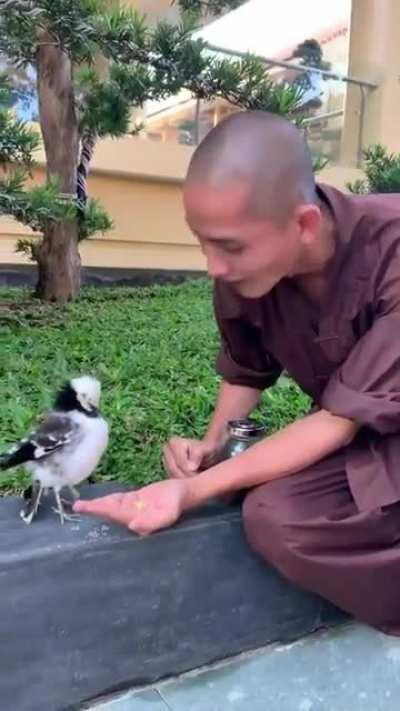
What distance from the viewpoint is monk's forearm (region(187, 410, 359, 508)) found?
4.30ft

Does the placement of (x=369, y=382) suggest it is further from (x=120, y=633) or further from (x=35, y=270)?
(x=35, y=270)

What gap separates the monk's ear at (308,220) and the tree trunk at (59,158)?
2.72m

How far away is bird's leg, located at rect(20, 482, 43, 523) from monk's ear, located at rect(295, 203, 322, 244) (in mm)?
612

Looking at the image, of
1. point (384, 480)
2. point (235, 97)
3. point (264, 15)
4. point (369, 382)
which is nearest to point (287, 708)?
point (384, 480)

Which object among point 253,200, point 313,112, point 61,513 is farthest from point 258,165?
point 313,112

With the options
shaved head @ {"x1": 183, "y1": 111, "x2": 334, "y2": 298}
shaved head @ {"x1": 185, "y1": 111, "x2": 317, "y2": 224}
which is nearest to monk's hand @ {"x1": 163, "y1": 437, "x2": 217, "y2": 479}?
shaved head @ {"x1": 183, "y1": 111, "x2": 334, "y2": 298}

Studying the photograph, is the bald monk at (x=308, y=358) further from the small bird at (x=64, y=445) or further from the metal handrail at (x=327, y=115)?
the metal handrail at (x=327, y=115)

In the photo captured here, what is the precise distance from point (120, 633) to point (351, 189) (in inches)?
151

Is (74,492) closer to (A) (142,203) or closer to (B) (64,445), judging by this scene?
(B) (64,445)

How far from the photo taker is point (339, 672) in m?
1.42

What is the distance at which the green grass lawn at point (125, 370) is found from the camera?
1.84 meters

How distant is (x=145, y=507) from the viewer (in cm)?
127

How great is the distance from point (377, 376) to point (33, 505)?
617 millimetres

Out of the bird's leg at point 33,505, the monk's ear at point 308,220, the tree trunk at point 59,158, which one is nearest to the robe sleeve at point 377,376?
the monk's ear at point 308,220
